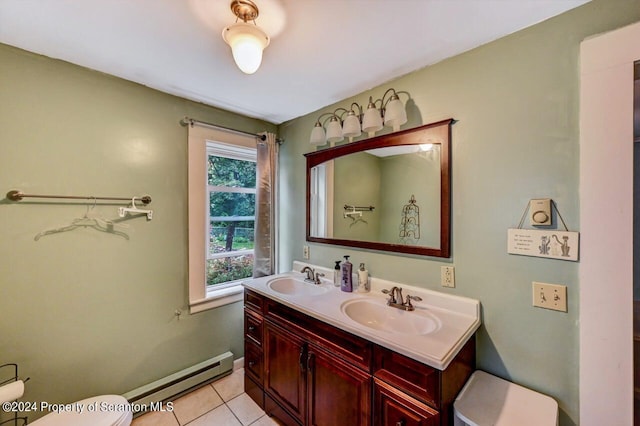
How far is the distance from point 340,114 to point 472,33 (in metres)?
0.98

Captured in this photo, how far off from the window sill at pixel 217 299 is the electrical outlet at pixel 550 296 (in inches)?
83.8

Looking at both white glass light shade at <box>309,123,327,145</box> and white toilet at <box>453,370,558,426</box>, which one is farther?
white glass light shade at <box>309,123,327,145</box>

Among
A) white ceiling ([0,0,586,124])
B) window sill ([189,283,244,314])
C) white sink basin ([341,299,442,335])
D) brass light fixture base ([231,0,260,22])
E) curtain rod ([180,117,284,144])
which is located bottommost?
window sill ([189,283,244,314])

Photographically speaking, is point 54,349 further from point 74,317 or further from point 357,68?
point 357,68

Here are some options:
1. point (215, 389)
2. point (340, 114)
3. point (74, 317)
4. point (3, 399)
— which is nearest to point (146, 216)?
point (74, 317)

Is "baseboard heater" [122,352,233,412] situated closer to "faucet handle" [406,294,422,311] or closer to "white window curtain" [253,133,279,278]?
"white window curtain" [253,133,279,278]

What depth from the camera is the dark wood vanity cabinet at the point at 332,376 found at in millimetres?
1039

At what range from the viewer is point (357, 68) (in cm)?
155

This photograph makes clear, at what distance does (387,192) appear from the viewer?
1.73 m

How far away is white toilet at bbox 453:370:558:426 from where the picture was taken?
1.02 meters

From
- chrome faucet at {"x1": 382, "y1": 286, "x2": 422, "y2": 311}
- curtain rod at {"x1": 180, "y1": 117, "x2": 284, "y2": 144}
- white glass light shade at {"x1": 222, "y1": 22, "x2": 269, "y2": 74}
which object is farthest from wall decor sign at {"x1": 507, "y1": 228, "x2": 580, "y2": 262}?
curtain rod at {"x1": 180, "y1": 117, "x2": 284, "y2": 144}

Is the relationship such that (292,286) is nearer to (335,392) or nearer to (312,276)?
(312,276)

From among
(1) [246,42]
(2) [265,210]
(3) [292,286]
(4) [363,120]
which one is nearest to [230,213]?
(2) [265,210]

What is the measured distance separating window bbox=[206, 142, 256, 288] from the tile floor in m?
0.83
